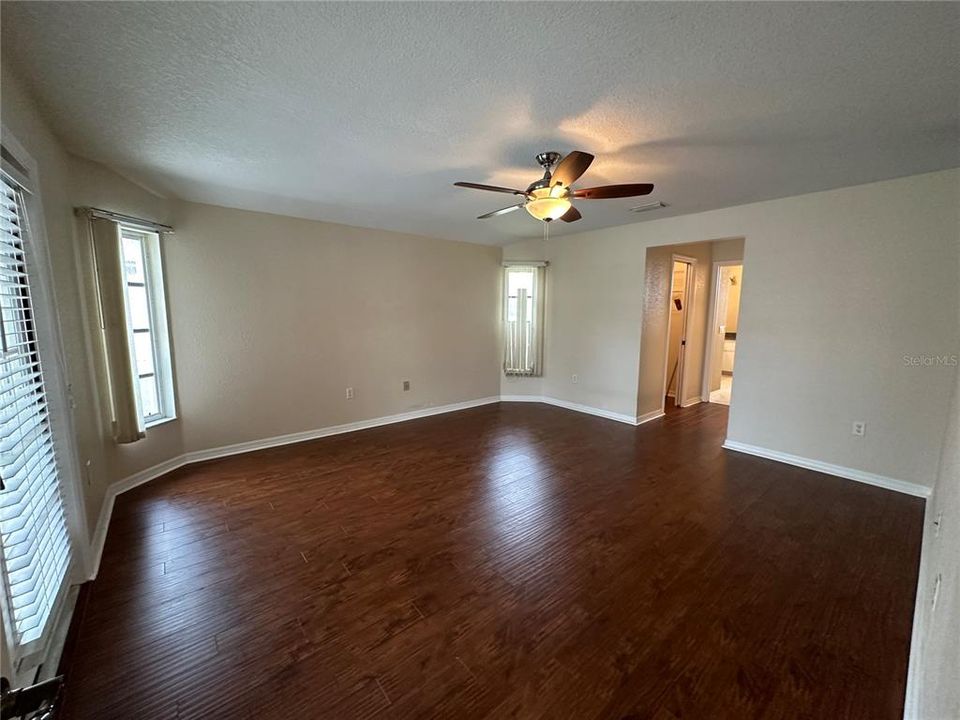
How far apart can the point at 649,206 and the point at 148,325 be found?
457cm

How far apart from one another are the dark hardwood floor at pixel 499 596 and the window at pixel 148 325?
65cm

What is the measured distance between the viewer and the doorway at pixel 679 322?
5.58 metres

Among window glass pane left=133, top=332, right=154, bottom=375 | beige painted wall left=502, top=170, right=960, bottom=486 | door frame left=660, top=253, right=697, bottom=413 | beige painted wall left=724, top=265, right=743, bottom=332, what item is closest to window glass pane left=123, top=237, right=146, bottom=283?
window glass pane left=133, top=332, right=154, bottom=375

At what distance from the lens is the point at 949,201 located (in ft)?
9.02

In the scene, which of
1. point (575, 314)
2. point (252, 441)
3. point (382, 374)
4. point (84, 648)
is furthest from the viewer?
point (575, 314)

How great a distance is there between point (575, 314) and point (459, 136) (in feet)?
11.7

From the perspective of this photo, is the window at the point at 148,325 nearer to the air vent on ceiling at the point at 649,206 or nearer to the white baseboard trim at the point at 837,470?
the air vent on ceiling at the point at 649,206

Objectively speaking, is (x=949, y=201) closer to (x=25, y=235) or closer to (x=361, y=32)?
(x=361, y=32)

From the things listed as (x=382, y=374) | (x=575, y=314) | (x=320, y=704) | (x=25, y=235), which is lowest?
(x=320, y=704)

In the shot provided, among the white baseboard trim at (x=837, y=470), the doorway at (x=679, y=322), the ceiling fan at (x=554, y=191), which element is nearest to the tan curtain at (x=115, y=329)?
the ceiling fan at (x=554, y=191)

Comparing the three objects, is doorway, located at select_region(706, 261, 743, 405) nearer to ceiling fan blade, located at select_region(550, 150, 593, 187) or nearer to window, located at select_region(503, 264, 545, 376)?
window, located at select_region(503, 264, 545, 376)

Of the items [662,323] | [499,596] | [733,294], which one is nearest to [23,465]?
[499,596]

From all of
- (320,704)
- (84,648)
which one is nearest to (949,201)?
(320,704)

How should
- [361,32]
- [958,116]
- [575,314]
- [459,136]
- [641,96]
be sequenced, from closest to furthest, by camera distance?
[361,32], [641,96], [958,116], [459,136], [575,314]
